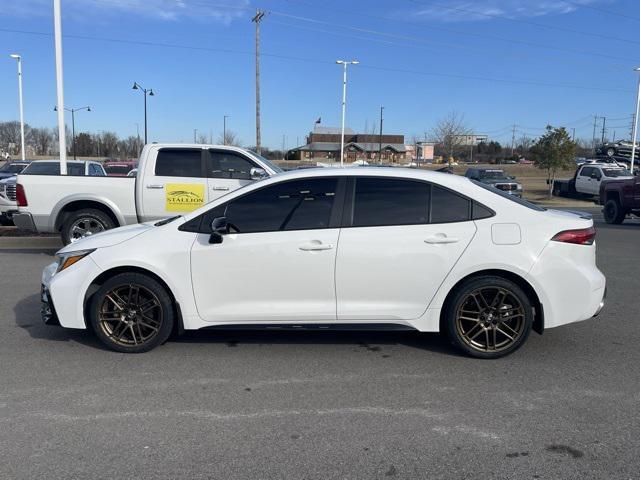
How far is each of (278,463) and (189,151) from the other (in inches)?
278

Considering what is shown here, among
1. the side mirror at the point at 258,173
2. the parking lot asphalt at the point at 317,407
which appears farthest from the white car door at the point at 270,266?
the side mirror at the point at 258,173

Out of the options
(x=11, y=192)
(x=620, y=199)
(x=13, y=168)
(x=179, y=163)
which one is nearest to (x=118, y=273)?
(x=179, y=163)

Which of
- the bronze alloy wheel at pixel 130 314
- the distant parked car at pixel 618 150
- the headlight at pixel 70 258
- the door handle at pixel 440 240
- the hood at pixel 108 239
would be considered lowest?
the bronze alloy wheel at pixel 130 314

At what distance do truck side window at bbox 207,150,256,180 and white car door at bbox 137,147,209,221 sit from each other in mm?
152

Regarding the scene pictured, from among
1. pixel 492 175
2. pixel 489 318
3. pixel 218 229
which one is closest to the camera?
pixel 218 229

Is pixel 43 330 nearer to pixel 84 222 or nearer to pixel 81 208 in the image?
pixel 84 222

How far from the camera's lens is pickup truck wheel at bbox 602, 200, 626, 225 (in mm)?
16716

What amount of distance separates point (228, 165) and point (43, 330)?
14.8 ft

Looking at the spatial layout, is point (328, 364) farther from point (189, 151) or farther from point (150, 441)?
point (189, 151)

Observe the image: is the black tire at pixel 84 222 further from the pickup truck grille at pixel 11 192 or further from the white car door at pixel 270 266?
the white car door at pixel 270 266

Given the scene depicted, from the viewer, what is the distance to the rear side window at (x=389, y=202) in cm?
473

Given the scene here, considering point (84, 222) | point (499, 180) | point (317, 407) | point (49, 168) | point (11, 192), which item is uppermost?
point (49, 168)

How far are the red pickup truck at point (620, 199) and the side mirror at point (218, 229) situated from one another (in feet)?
49.2

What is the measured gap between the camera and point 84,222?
9.48 meters
